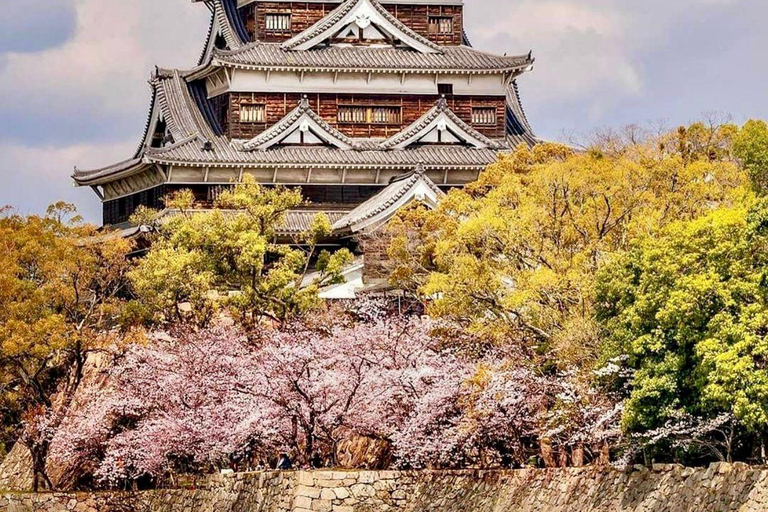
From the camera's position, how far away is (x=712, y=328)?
2583 cm

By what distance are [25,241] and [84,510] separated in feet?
21.4

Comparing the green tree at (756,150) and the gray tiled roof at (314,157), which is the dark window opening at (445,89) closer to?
the gray tiled roof at (314,157)

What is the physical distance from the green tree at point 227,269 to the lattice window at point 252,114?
12.1 meters

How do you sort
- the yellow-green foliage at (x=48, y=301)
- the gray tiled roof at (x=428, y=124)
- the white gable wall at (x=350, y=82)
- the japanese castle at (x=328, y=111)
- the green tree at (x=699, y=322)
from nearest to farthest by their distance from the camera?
the green tree at (x=699, y=322) < the yellow-green foliage at (x=48, y=301) < the japanese castle at (x=328, y=111) < the gray tiled roof at (x=428, y=124) < the white gable wall at (x=350, y=82)

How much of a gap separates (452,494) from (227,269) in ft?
33.8

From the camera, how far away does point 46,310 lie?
39281 millimetres

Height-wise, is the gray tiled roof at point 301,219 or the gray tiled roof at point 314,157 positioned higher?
the gray tiled roof at point 314,157

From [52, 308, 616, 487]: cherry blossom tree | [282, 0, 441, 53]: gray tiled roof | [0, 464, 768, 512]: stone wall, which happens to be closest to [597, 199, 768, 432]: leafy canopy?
[0, 464, 768, 512]: stone wall

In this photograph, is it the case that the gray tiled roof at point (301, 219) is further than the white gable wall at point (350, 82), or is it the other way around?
the white gable wall at point (350, 82)

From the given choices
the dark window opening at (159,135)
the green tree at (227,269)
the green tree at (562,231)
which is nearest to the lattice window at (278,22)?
the dark window opening at (159,135)

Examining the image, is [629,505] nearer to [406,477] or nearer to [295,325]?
[406,477]

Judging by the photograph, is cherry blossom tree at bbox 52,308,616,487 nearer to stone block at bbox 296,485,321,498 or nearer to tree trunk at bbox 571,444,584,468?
tree trunk at bbox 571,444,584,468

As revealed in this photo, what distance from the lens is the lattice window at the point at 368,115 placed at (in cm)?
5438

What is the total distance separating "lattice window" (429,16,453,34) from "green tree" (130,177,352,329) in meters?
17.0
